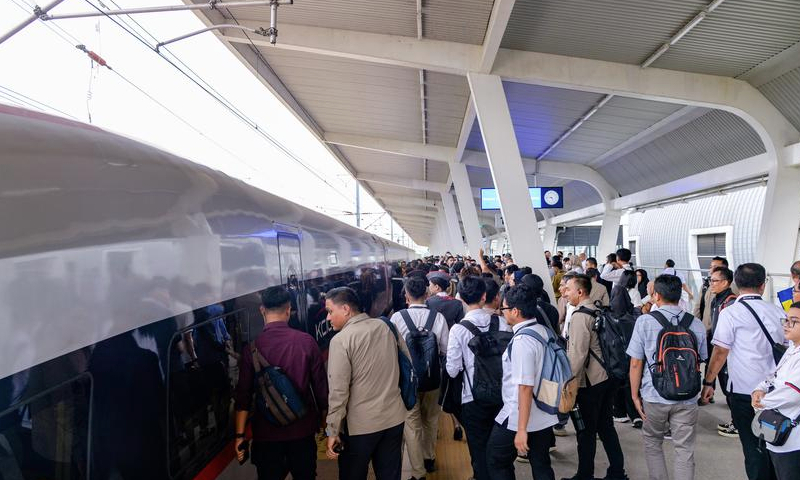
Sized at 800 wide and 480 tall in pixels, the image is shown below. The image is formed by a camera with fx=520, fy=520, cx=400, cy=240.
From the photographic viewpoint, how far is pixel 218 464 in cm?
271

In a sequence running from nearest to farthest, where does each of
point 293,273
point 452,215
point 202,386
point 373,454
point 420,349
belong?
point 202,386 → point 373,454 → point 420,349 → point 293,273 → point 452,215

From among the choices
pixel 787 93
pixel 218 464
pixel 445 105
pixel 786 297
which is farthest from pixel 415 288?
pixel 445 105

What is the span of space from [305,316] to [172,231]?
9.86ft

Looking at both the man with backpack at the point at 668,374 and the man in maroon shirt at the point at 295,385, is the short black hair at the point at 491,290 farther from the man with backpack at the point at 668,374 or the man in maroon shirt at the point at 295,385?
the man in maroon shirt at the point at 295,385

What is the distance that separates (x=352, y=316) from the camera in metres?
3.00

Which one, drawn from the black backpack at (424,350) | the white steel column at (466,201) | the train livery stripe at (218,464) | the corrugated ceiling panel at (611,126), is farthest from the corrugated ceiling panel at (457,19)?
the white steel column at (466,201)

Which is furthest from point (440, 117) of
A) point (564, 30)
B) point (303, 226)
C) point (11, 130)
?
point (11, 130)

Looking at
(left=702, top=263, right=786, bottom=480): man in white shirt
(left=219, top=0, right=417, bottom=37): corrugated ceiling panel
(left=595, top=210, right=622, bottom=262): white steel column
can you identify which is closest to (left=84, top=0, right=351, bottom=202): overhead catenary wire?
(left=219, top=0, right=417, bottom=37): corrugated ceiling panel

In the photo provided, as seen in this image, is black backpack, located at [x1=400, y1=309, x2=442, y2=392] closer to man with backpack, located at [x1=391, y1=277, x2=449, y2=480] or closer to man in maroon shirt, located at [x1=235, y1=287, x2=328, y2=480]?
man with backpack, located at [x1=391, y1=277, x2=449, y2=480]

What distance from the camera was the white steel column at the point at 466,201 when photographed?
17.0m

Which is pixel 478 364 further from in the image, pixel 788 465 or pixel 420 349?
pixel 788 465

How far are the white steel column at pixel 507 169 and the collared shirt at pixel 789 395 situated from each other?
6549 mm

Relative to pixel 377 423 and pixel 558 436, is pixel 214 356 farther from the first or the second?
pixel 558 436

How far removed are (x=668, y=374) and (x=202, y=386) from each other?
2781mm
